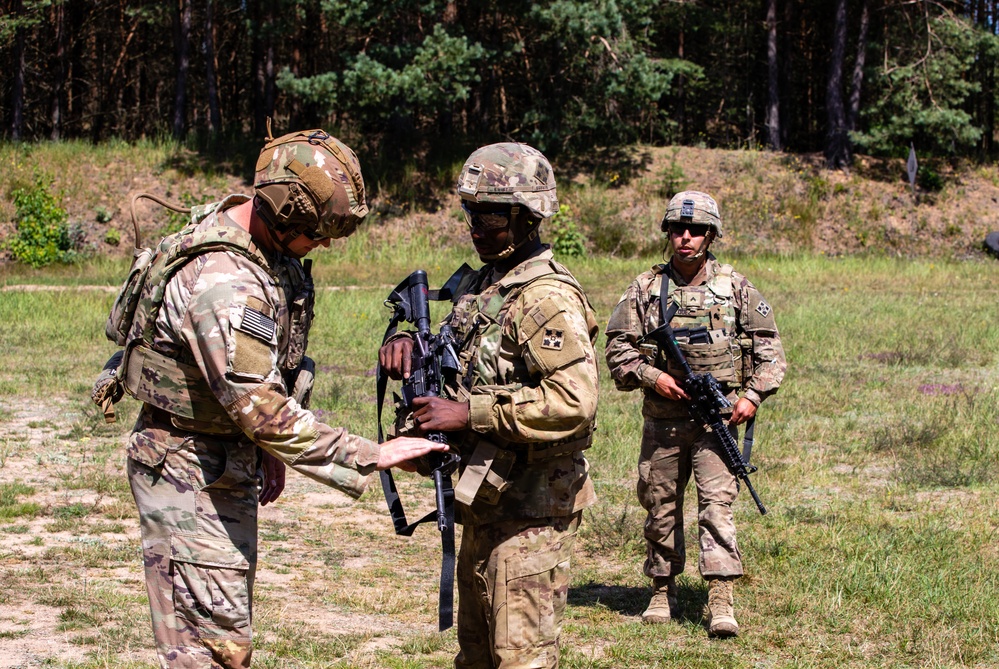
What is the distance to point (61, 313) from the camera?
1498 centimetres

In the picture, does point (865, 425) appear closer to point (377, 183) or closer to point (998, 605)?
point (998, 605)

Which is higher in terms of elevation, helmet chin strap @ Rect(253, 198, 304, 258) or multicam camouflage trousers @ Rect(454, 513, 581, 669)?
helmet chin strap @ Rect(253, 198, 304, 258)

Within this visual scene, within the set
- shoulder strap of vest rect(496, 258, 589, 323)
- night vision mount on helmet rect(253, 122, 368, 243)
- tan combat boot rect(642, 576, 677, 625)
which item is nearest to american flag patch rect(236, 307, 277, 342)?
night vision mount on helmet rect(253, 122, 368, 243)

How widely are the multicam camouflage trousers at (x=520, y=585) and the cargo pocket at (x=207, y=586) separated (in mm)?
781

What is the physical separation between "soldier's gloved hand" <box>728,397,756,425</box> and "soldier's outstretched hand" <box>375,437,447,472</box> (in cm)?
254

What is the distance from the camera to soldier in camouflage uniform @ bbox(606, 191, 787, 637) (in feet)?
18.2

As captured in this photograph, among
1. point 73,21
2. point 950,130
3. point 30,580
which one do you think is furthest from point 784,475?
point 73,21

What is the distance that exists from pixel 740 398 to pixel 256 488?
2938mm

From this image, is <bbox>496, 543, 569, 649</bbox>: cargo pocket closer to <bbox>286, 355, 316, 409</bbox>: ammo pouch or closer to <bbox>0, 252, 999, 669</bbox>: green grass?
<bbox>286, 355, 316, 409</bbox>: ammo pouch

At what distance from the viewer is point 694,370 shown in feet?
18.5

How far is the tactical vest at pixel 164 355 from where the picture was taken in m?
3.32

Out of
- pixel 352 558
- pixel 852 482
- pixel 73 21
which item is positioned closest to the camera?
pixel 352 558

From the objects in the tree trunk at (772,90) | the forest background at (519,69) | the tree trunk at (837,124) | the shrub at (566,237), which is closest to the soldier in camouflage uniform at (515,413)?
the shrub at (566,237)

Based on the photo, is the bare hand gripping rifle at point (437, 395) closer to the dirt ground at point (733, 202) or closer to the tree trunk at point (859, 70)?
the dirt ground at point (733, 202)
